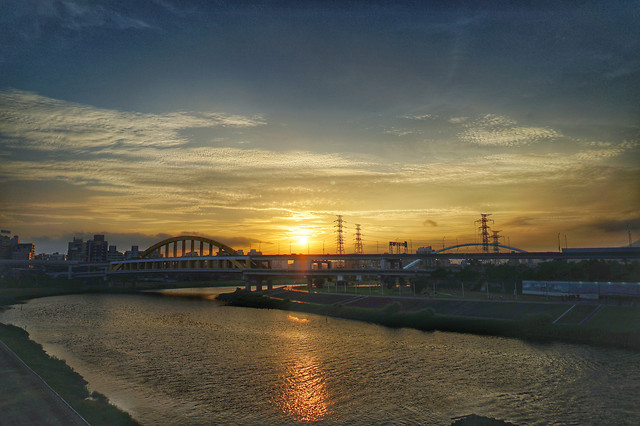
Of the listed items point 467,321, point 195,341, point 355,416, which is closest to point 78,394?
point 355,416

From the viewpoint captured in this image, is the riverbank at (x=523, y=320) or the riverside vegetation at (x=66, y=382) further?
the riverbank at (x=523, y=320)

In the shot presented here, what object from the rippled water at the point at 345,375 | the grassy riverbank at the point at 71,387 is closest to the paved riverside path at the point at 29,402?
the grassy riverbank at the point at 71,387

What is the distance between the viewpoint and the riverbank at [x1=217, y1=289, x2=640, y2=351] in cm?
5400

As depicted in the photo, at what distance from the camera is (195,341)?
5800 cm

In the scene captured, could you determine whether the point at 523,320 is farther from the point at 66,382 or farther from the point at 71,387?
the point at 66,382

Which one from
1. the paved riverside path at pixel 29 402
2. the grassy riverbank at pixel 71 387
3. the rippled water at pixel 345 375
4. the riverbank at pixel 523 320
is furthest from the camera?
the riverbank at pixel 523 320

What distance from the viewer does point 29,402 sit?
89.0 feet

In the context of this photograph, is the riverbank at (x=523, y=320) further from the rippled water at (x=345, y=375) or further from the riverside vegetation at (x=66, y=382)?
the riverside vegetation at (x=66, y=382)

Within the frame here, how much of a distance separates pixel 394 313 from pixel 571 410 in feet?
153

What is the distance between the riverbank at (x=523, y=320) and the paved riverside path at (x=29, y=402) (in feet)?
176

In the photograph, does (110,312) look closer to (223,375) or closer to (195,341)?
(195,341)

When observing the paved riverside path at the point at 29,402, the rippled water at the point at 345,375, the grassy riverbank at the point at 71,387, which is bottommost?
the rippled water at the point at 345,375

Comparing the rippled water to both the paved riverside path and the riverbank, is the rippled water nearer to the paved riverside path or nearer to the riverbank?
the riverbank

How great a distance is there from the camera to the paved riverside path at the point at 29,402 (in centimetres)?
2420
